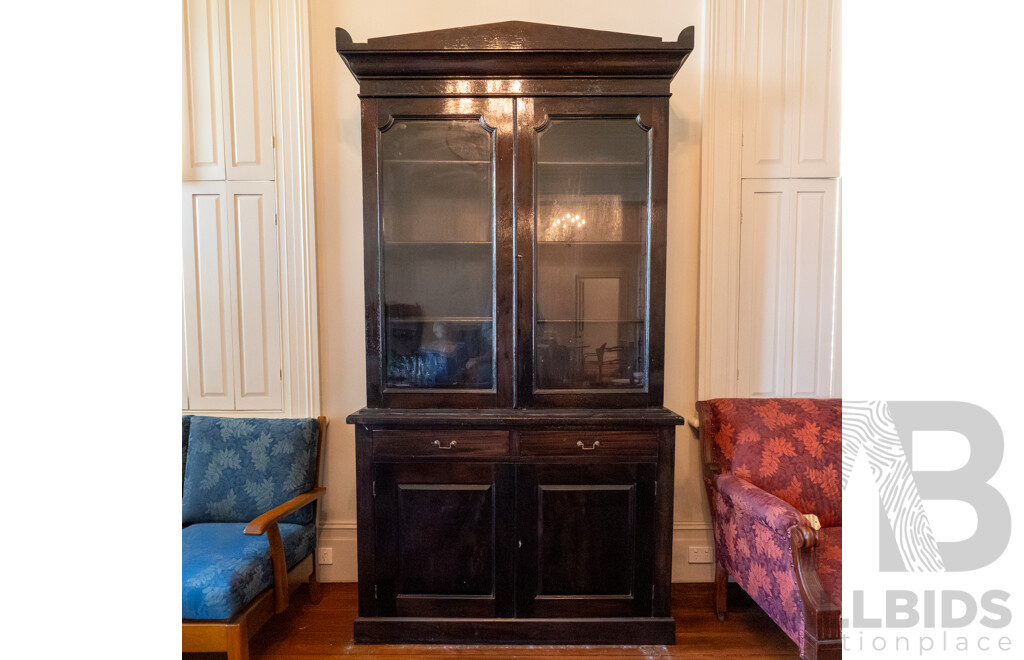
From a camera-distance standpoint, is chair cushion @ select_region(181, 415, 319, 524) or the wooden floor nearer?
the wooden floor

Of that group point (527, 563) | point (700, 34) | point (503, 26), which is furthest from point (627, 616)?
point (700, 34)

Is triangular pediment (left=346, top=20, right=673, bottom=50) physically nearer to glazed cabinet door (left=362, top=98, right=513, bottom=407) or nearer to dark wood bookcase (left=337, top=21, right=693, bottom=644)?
dark wood bookcase (left=337, top=21, right=693, bottom=644)

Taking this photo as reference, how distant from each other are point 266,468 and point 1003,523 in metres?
2.48

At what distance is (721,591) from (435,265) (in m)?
1.92

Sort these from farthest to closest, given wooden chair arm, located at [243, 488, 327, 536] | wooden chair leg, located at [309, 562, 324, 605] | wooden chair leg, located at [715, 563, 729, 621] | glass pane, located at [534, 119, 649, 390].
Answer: wooden chair leg, located at [309, 562, 324, 605] → wooden chair leg, located at [715, 563, 729, 621] → glass pane, located at [534, 119, 649, 390] → wooden chair arm, located at [243, 488, 327, 536]

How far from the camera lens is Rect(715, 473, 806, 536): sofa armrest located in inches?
66.8

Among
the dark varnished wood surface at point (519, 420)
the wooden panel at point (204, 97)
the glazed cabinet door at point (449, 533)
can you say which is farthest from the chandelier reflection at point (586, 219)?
the wooden panel at point (204, 97)

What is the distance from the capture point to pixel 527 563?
6.61 feet

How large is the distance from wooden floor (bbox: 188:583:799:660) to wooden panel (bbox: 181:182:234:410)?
1087 mm

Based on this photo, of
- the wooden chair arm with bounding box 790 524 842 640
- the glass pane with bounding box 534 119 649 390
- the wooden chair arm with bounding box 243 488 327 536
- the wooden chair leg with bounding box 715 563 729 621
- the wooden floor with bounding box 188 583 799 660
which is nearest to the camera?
the wooden chair arm with bounding box 790 524 842 640

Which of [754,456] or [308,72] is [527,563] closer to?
[754,456]

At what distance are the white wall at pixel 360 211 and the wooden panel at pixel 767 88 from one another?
237mm

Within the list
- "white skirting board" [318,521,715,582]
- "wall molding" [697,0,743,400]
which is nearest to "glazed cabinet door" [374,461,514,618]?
"white skirting board" [318,521,715,582]

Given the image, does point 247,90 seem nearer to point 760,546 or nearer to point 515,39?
point 515,39
